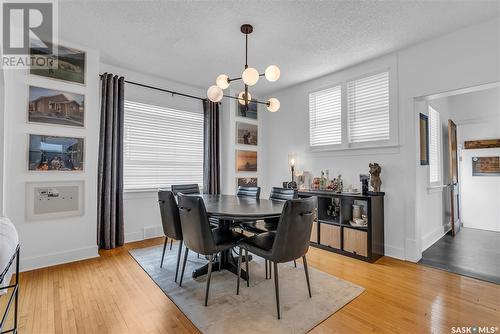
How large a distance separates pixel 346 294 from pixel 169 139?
3.62m

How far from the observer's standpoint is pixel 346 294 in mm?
2252

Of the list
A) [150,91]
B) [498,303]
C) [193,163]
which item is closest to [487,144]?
[498,303]

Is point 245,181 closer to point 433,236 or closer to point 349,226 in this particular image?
point 349,226

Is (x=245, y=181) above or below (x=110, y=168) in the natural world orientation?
below

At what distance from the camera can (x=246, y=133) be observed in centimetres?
505

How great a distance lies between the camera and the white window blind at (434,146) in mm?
3938

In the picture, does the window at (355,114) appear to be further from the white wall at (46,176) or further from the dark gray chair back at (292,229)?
the white wall at (46,176)

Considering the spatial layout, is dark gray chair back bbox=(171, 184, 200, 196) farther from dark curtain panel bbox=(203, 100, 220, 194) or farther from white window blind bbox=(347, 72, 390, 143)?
white window blind bbox=(347, 72, 390, 143)

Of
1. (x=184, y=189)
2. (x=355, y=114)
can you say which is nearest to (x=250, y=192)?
(x=184, y=189)

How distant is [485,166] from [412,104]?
3268 millimetres

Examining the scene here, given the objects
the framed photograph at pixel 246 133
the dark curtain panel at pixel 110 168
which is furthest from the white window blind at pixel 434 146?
the dark curtain panel at pixel 110 168

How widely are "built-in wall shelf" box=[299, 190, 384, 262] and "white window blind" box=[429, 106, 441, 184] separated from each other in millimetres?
1411

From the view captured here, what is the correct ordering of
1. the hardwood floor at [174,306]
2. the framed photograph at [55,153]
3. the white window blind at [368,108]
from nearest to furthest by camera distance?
the hardwood floor at [174,306] → the framed photograph at [55,153] → the white window blind at [368,108]

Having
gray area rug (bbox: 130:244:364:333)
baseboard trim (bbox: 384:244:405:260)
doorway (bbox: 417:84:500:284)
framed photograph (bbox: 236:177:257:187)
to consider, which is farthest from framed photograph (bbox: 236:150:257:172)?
doorway (bbox: 417:84:500:284)
